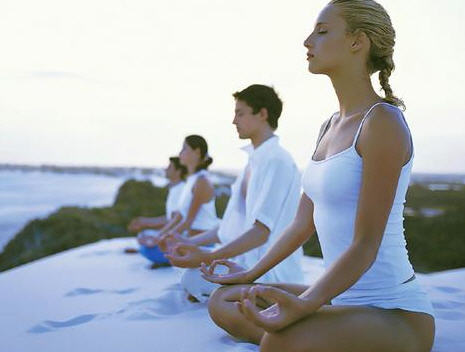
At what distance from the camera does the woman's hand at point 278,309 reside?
1.50 m

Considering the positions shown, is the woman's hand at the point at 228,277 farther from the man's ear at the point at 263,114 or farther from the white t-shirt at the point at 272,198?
the man's ear at the point at 263,114

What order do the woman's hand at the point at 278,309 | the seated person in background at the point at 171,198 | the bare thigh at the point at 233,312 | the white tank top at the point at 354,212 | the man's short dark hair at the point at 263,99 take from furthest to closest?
the seated person in background at the point at 171,198, the man's short dark hair at the point at 263,99, the bare thigh at the point at 233,312, the white tank top at the point at 354,212, the woman's hand at the point at 278,309

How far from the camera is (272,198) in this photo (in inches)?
111

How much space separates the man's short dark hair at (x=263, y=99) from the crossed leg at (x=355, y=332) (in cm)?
164

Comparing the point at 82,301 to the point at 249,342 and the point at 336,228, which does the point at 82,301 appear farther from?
the point at 336,228

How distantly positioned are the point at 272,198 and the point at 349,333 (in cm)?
129

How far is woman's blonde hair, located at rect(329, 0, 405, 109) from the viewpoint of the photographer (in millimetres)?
1735

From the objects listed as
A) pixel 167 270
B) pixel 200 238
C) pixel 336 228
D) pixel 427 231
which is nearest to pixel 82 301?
pixel 200 238

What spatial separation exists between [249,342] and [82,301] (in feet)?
4.76

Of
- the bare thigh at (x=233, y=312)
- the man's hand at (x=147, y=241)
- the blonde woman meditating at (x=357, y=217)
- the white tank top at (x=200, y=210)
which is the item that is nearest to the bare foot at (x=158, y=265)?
the man's hand at (x=147, y=241)

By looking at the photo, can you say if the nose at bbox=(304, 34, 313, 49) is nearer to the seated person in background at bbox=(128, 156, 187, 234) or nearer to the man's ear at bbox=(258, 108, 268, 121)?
the man's ear at bbox=(258, 108, 268, 121)

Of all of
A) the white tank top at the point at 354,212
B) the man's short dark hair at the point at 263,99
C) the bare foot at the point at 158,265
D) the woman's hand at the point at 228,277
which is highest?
the man's short dark hair at the point at 263,99

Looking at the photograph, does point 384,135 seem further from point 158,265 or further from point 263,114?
point 158,265

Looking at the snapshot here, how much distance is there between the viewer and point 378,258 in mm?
1670
